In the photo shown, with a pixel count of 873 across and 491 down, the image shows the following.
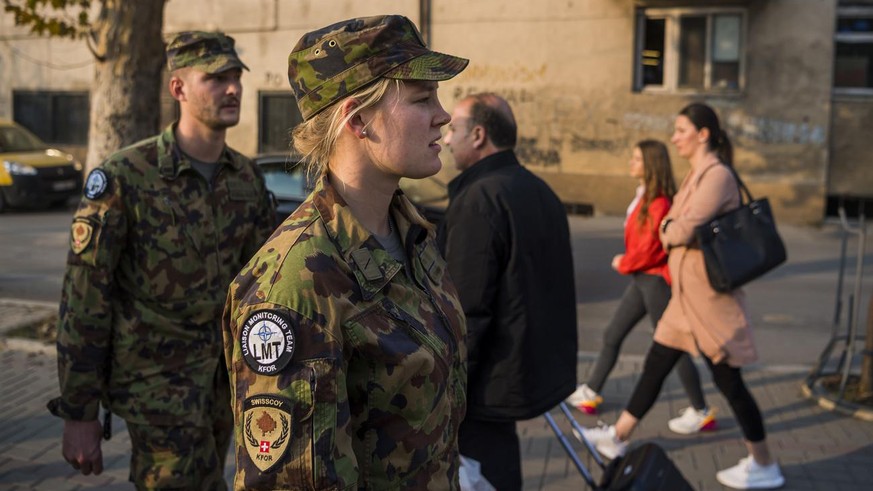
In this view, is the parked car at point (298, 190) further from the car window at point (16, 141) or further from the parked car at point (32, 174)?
the car window at point (16, 141)

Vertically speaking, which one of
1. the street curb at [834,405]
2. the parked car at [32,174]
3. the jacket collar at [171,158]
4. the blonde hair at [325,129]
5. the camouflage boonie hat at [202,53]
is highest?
the camouflage boonie hat at [202,53]

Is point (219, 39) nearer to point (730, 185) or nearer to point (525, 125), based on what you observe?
point (730, 185)

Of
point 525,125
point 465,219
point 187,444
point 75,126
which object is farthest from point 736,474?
point 75,126

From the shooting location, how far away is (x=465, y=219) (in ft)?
12.0

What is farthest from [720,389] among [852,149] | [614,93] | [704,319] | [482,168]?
[614,93]

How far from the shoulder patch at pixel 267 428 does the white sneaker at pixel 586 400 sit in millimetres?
4279

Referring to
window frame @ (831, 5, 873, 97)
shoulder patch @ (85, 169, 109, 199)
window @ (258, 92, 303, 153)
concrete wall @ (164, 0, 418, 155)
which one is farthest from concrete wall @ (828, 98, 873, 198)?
shoulder patch @ (85, 169, 109, 199)

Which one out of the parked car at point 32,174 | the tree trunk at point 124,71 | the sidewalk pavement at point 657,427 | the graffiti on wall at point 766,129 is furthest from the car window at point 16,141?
the graffiti on wall at point 766,129

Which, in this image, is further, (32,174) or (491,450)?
(32,174)

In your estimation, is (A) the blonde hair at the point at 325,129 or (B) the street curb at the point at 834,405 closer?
(A) the blonde hair at the point at 325,129

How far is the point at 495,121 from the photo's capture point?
3.88 m

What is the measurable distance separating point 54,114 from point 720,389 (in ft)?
64.3

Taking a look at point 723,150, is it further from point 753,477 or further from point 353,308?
point 353,308

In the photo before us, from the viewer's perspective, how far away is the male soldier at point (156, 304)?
323 centimetres
